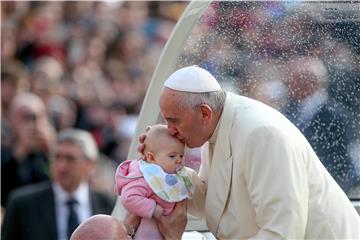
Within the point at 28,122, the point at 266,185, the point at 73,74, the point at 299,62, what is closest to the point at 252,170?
the point at 266,185

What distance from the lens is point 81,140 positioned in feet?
30.8

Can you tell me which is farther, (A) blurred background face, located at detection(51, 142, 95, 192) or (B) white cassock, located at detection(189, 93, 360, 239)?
(A) blurred background face, located at detection(51, 142, 95, 192)

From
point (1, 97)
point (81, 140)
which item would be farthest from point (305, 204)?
point (1, 97)

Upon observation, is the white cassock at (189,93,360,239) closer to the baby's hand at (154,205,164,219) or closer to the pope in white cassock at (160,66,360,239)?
the pope in white cassock at (160,66,360,239)

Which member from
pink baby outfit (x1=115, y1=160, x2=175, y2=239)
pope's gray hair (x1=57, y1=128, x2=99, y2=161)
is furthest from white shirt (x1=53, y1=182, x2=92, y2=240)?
pink baby outfit (x1=115, y1=160, x2=175, y2=239)

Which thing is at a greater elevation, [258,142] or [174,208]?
[258,142]

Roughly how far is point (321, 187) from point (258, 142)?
297 mm

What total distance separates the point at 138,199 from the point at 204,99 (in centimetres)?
46

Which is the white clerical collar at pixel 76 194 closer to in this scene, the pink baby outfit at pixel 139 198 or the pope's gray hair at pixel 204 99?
the pink baby outfit at pixel 139 198

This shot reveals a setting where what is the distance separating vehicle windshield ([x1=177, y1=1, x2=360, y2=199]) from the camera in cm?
553

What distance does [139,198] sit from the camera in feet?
15.9

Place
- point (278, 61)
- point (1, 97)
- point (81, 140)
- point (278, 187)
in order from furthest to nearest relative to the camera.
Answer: point (1, 97) → point (81, 140) → point (278, 61) → point (278, 187)

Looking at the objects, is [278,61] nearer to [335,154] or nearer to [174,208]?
[335,154]

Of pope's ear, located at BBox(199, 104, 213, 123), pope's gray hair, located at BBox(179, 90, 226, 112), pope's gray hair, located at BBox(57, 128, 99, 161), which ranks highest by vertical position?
pope's gray hair, located at BBox(179, 90, 226, 112)
